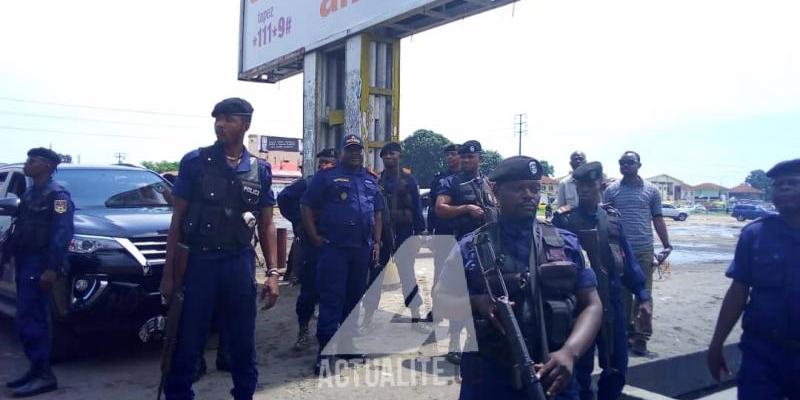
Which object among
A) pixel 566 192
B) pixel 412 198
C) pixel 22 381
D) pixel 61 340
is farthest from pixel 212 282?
pixel 566 192

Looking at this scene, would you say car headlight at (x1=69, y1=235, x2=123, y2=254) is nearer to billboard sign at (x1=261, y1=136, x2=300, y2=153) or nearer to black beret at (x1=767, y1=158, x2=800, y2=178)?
black beret at (x1=767, y1=158, x2=800, y2=178)

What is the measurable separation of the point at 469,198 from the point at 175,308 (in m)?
2.59

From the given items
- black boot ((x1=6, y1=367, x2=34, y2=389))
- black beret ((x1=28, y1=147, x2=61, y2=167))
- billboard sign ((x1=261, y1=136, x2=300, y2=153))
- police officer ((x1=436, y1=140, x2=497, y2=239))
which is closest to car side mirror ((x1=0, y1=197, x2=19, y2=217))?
black beret ((x1=28, y1=147, x2=61, y2=167))

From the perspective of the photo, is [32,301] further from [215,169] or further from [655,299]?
[655,299]

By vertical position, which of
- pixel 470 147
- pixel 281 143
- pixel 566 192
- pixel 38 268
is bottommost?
pixel 38 268

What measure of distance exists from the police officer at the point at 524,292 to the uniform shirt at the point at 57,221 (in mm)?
3034

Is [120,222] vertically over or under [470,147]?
under

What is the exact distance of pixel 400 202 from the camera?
6.52 metres

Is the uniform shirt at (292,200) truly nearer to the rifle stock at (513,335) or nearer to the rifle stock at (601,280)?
the rifle stock at (601,280)

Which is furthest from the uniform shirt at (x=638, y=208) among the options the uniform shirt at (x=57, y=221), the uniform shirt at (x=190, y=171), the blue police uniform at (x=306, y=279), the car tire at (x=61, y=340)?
the car tire at (x=61, y=340)

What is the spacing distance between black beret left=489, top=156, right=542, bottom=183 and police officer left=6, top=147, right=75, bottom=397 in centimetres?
327

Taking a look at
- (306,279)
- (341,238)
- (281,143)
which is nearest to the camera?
(341,238)

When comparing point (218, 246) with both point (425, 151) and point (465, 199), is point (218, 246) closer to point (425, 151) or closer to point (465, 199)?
point (465, 199)

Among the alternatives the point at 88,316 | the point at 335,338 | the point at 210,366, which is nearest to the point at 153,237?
the point at 88,316
